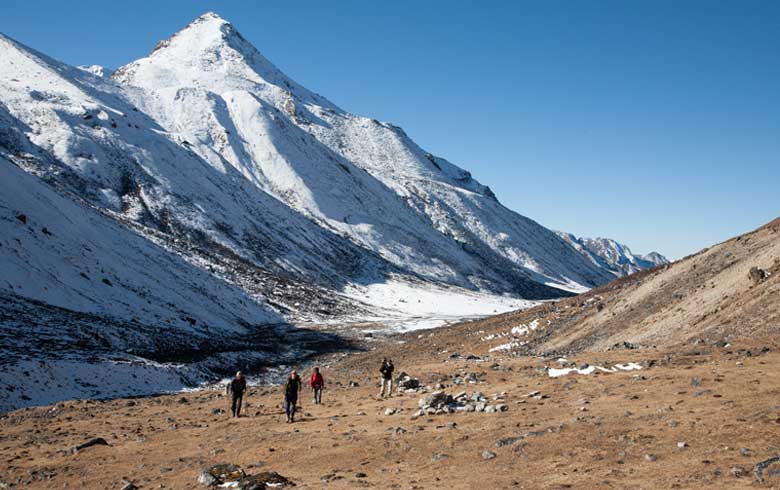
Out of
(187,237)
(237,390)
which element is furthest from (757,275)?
(187,237)

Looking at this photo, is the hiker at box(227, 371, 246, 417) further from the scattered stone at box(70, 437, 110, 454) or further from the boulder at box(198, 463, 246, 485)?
the boulder at box(198, 463, 246, 485)

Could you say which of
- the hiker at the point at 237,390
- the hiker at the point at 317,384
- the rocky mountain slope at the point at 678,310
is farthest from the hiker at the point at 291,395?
the rocky mountain slope at the point at 678,310

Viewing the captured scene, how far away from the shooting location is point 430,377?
28344mm

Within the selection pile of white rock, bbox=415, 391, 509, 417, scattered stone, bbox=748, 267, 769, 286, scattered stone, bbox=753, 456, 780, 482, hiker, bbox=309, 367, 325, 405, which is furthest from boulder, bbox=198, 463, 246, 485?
scattered stone, bbox=748, 267, 769, 286

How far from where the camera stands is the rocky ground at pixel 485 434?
41.7 ft

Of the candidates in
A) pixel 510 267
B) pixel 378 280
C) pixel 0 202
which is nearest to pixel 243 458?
pixel 0 202

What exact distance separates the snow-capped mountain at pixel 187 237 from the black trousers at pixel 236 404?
15428 mm

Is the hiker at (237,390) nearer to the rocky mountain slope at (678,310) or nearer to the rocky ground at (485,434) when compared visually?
the rocky ground at (485,434)

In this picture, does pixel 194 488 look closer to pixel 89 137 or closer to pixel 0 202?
pixel 0 202

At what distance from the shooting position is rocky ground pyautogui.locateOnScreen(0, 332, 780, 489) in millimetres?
12703

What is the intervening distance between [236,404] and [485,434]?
42.8 ft

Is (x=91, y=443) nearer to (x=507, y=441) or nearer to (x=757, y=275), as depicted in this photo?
(x=507, y=441)

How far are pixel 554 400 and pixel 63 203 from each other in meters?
78.7

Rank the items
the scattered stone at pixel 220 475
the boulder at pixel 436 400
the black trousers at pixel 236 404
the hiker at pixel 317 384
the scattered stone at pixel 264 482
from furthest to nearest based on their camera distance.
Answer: the hiker at pixel 317 384 < the black trousers at pixel 236 404 < the boulder at pixel 436 400 < the scattered stone at pixel 220 475 < the scattered stone at pixel 264 482
